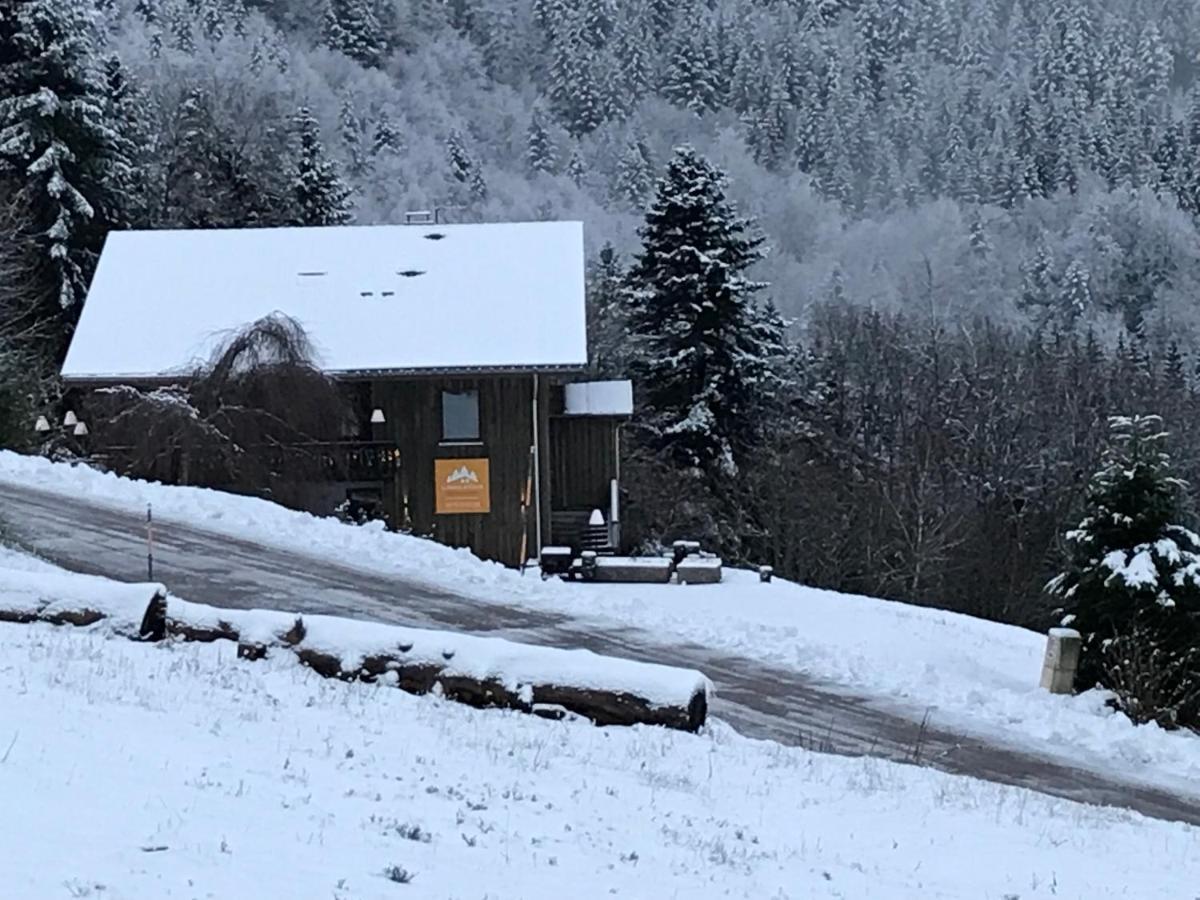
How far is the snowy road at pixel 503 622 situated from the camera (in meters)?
13.8

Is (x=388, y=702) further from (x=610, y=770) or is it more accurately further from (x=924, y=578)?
(x=924, y=578)

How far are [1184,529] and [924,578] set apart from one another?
24.8 meters

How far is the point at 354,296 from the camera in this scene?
1401 inches

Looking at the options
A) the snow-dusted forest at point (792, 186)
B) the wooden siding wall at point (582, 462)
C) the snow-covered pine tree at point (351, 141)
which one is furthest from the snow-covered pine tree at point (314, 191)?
the snow-covered pine tree at point (351, 141)

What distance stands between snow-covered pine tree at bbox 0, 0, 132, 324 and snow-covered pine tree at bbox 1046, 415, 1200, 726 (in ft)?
111

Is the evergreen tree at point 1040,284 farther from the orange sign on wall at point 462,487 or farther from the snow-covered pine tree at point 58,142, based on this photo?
the orange sign on wall at point 462,487

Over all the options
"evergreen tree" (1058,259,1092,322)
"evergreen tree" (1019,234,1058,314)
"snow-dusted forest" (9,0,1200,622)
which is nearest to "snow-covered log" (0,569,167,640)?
"snow-dusted forest" (9,0,1200,622)

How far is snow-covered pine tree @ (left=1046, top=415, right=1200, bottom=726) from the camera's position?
1636 centimetres

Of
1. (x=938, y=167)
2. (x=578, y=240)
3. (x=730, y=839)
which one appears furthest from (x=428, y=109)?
(x=730, y=839)

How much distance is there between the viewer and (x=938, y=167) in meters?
128

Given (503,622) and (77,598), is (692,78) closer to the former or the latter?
(503,622)

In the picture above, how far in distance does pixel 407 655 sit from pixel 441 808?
516cm

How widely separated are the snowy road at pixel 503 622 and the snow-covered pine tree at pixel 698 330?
21.4 metres

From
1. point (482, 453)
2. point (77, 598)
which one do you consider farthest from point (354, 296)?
point (77, 598)
